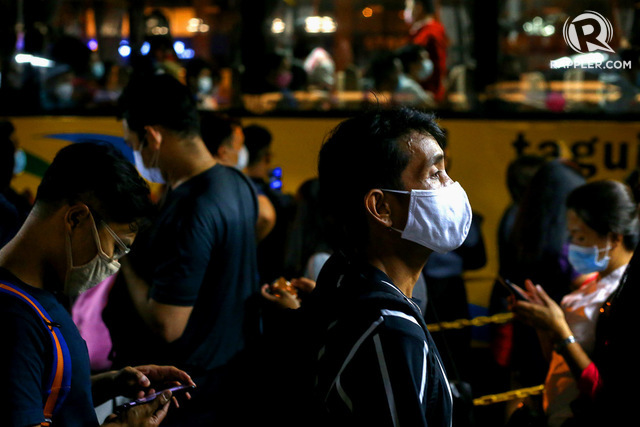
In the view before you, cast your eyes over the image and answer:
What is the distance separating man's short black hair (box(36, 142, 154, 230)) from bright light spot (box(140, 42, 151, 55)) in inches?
186

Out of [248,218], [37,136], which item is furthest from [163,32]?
[248,218]

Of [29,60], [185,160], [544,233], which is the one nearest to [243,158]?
[185,160]

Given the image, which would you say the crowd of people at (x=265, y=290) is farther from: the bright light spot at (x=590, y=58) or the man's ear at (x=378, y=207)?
the bright light spot at (x=590, y=58)

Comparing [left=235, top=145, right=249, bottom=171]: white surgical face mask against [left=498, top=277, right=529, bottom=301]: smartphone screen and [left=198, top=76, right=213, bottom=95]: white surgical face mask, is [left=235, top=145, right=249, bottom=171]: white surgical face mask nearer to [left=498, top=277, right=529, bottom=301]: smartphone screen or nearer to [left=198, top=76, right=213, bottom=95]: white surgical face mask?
[left=198, top=76, right=213, bottom=95]: white surgical face mask

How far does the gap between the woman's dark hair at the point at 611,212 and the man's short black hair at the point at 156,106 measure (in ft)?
6.10

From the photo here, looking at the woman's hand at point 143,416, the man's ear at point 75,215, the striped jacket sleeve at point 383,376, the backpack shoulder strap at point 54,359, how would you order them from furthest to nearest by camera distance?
the woman's hand at point 143,416 < the man's ear at point 75,215 < the backpack shoulder strap at point 54,359 < the striped jacket sleeve at point 383,376

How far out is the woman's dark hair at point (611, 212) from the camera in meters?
2.98

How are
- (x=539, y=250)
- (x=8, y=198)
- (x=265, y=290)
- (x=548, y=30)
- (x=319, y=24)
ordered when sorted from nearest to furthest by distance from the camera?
1. (x=265, y=290)
2. (x=8, y=198)
3. (x=539, y=250)
4. (x=548, y=30)
5. (x=319, y=24)

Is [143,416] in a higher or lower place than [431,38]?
lower

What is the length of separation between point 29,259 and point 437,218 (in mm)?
1088

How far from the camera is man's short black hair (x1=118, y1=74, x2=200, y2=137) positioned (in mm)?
3090

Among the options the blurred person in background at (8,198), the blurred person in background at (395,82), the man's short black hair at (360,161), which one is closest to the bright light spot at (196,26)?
the blurred person in background at (395,82)

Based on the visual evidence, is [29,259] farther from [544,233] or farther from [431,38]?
[431,38]

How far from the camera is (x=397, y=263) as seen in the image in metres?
→ 1.85
